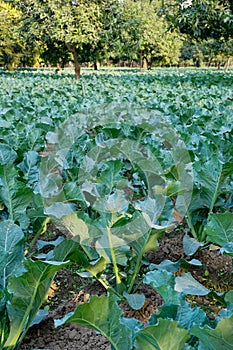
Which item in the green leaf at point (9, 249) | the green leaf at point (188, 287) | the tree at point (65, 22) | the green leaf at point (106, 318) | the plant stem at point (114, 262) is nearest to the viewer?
the green leaf at point (106, 318)

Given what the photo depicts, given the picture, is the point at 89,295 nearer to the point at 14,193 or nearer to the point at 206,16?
the point at 14,193

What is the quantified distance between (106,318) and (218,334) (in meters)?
0.37

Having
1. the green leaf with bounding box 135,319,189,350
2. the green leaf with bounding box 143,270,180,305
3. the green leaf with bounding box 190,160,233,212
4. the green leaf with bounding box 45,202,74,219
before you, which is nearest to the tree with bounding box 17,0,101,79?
the green leaf with bounding box 190,160,233,212

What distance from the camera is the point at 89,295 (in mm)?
2504

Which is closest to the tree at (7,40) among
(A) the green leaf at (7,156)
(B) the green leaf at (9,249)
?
(A) the green leaf at (7,156)

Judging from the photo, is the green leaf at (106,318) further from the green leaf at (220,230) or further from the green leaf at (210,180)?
the green leaf at (210,180)

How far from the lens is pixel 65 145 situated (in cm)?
429

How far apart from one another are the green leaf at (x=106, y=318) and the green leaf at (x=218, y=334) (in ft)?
0.84

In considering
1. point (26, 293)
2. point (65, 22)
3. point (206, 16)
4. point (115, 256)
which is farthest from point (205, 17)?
point (26, 293)

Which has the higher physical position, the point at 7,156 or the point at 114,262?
the point at 7,156

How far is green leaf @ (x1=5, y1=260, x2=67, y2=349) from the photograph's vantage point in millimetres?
1701

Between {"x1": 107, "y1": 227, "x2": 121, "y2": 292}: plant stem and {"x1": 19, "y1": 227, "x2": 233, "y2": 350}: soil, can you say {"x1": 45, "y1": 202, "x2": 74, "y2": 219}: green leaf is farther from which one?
{"x1": 19, "y1": 227, "x2": 233, "y2": 350}: soil

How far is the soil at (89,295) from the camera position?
82.2 inches

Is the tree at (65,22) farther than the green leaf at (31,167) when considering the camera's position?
Yes
